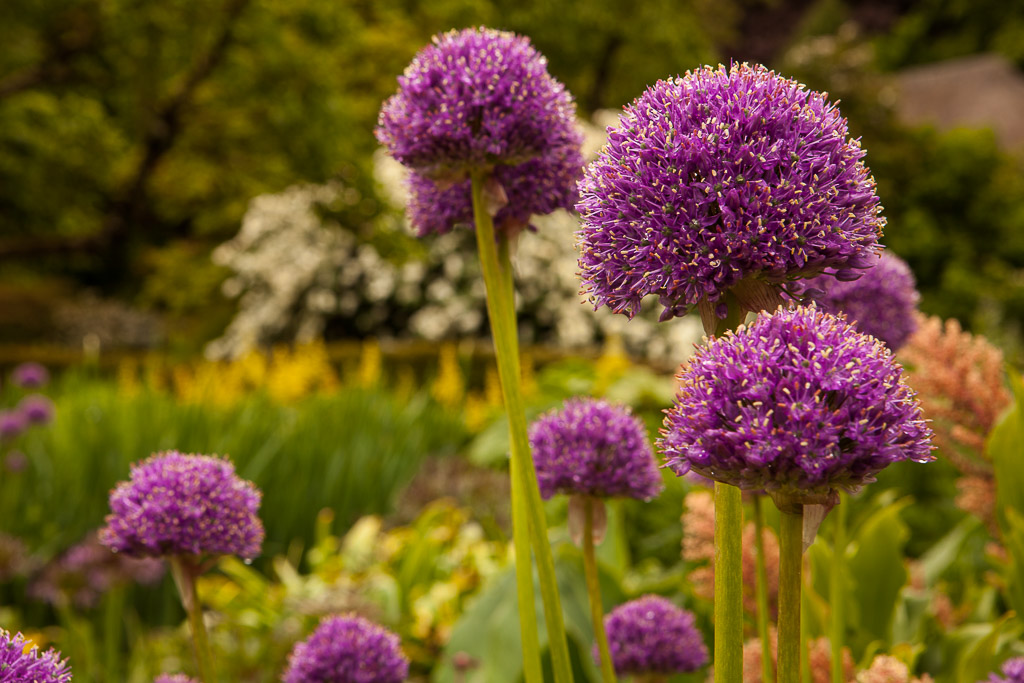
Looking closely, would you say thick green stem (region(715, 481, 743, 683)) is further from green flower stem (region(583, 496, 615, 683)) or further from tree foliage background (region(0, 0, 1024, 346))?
tree foliage background (region(0, 0, 1024, 346))

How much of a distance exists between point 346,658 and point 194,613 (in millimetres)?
250

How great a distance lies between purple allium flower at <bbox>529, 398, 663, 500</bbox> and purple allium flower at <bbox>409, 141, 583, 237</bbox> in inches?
13.7

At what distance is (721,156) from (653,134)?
0.27 ft

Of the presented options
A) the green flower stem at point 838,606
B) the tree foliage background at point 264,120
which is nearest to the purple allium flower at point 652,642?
the green flower stem at point 838,606

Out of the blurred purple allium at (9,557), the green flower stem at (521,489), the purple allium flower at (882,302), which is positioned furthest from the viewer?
the blurred purple allium at (9,557)

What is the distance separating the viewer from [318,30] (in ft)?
29.4

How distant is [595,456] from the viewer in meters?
1.46

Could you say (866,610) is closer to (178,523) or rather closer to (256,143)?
(178,523)

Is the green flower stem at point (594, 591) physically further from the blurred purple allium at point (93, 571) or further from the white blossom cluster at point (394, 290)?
the white blossom cluster at point (394, 290)

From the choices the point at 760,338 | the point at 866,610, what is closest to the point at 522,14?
the point at 866,610

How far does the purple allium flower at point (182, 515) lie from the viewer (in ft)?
4.40

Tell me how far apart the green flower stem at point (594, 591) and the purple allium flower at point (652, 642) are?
14 centimetres

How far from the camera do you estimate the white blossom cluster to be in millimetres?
10578

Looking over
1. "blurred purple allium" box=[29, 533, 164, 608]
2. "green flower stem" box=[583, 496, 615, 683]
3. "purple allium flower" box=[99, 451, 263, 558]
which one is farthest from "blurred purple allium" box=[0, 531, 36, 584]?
"green flower stem" box=[583, 496, 615, 683]
